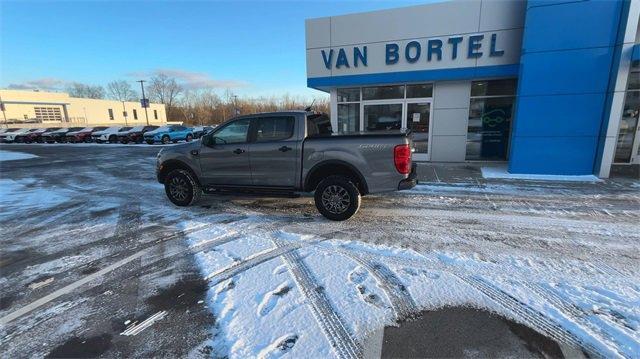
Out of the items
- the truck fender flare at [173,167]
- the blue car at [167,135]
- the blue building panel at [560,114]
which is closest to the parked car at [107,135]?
the blue car at [167,135]

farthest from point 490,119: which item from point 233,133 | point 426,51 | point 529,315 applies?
point 529,315

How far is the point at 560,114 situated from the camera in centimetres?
865

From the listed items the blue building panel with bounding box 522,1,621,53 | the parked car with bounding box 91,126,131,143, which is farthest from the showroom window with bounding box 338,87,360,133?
the parked car with bounding box 91,126,131,143

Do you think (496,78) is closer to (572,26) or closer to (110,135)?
(572,26)

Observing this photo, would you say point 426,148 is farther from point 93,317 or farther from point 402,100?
point 93,317

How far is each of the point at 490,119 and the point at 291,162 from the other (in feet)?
27.6

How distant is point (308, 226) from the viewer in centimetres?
538

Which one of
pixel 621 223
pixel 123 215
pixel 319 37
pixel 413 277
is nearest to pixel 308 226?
pixel 413 277

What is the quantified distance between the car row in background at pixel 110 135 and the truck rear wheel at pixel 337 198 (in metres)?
22.0

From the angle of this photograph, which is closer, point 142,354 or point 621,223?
point 142,354

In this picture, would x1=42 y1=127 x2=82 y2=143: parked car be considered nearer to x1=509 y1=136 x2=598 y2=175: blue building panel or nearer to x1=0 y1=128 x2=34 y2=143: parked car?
x1=0 y1=128 x2=34 y2=143: parked car

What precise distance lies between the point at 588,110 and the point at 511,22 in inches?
128

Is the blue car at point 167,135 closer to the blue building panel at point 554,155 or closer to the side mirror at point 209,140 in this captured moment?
the side mirror at point 209,140

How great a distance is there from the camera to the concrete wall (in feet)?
35.3
